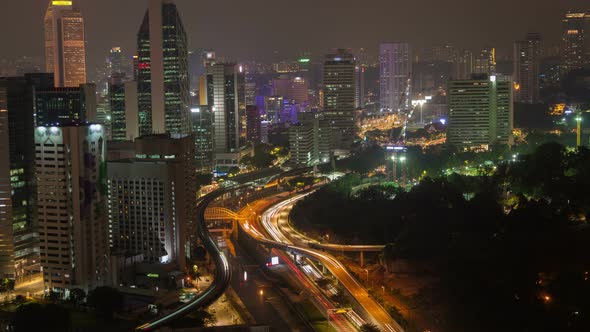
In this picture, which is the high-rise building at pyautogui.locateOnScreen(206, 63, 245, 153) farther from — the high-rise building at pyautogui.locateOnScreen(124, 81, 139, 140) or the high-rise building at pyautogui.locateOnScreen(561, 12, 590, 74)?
the high-rise building at pyautogui.locateOnScreen(561, 12, 590, 74)

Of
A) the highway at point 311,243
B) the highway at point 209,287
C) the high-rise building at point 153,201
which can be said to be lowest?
the highway at point 209,287

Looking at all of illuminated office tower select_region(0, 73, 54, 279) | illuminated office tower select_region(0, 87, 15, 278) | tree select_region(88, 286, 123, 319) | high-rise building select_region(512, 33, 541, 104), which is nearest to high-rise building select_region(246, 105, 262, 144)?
high-rise building select_region(512, 33, 541, 104)

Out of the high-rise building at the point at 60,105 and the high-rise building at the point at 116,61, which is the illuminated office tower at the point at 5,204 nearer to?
the high-rise building at the point at 60,105

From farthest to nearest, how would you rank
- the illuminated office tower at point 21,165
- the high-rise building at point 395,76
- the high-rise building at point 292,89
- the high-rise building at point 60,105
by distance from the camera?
the high-rise building at point 292,89 → the high-rise building at point 395,76 → the high-rise building at point 60,105 → the illuminated office tower at point 21,165

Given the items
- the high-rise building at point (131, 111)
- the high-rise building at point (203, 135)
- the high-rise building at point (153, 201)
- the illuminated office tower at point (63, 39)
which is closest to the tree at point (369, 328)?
the high-rise building at point (153, 201)

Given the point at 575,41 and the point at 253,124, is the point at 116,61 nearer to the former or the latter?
the point at 253,124

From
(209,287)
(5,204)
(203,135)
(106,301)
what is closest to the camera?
(106,301)

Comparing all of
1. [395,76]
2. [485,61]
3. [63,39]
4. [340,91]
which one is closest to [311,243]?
[63,39]
